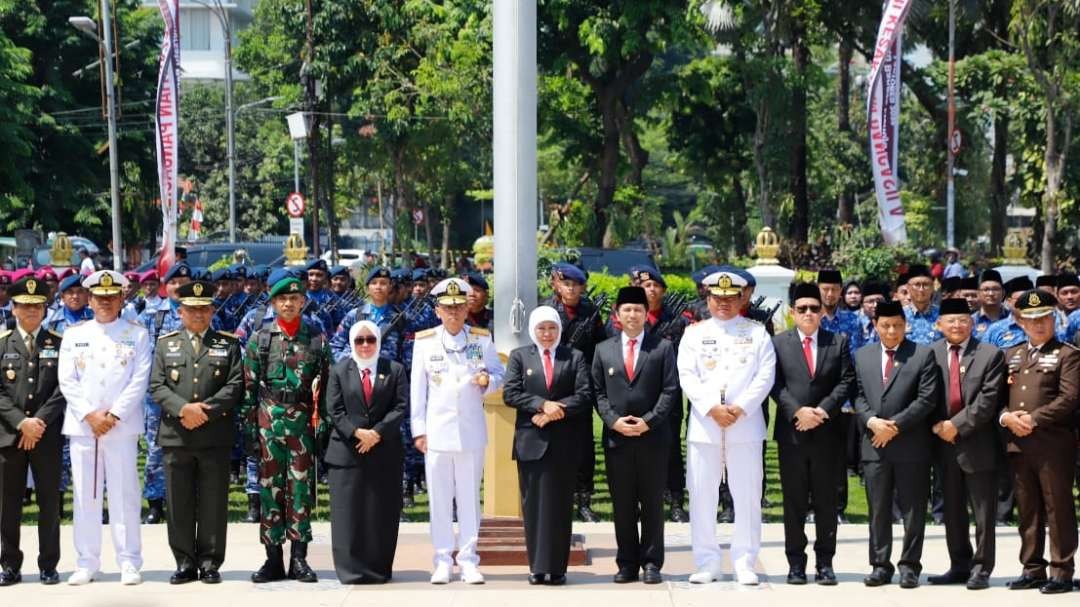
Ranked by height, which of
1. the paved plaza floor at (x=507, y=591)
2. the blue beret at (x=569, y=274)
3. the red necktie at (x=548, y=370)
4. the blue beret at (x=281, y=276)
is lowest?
the paved plaza floor at (x=507, y=591)

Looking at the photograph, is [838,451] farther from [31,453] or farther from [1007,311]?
[31,453]

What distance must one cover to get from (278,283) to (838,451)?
12.2 ft

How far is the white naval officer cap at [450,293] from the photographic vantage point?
1025 cm

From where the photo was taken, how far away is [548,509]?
999 cm

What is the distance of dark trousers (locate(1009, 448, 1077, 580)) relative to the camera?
968cm

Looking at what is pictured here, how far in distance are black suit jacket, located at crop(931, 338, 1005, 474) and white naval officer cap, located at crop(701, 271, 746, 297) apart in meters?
1.31

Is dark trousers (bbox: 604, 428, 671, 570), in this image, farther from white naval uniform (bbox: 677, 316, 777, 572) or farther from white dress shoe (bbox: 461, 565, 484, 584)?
white dress shoe (bbox: 461, 565, 484, 584)

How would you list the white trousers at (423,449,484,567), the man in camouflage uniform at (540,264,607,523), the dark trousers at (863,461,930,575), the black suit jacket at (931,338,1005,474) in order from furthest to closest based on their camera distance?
the man in camouflage uniform at (540,264,607,523), the white trousers at (423,449,484,567), the dark trousers at (863,461,930,575), the black suit jacket at (931,338,1005,474)

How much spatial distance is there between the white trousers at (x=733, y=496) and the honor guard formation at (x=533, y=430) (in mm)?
14

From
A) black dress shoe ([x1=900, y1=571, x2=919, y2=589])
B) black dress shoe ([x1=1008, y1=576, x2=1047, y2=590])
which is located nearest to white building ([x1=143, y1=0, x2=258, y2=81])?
black dress shoe ([x1=900, y1=571, x2=919, y2=589])

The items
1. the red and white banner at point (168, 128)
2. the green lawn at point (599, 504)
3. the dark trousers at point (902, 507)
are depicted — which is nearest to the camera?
the dark trousers at point (902, 507)

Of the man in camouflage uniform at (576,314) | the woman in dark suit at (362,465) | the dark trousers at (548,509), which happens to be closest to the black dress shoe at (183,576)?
the woman in dark suit at (362,465)

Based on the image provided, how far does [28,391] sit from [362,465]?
7.13 ft

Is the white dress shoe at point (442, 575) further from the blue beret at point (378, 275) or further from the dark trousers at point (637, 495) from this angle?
the blue beret at point (378, 275)
